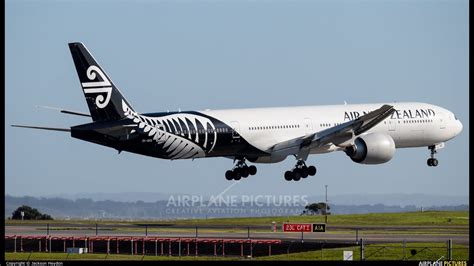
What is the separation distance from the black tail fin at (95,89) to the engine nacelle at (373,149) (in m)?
20.4

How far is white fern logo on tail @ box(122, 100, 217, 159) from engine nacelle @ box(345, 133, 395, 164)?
40.6 ft

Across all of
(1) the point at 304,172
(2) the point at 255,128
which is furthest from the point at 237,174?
(2) the point at 255,128

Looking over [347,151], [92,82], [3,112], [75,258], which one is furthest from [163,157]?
[3,112]

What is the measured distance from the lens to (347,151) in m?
100

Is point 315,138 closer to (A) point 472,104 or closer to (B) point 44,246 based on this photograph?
(B) point 44,246

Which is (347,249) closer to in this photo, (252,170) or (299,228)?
Answer: (299,228)

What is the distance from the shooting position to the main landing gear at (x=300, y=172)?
100 metres

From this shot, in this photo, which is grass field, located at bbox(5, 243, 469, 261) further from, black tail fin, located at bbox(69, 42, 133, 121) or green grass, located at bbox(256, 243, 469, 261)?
black tail fin, located at bbox(69, 42, 133, 121)

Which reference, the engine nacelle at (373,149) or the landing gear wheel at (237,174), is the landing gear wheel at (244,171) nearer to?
the landing gear wheel at (237,174)

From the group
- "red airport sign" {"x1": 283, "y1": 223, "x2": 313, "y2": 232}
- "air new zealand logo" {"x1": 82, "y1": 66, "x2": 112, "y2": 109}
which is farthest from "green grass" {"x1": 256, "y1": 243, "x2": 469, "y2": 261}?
"air new zealand logo" {"x1": 82, "y1": 66, "x2": 112, "y2": 109}

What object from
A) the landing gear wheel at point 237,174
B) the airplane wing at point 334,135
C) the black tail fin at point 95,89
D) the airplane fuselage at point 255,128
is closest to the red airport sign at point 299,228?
the airplane fuselage at point 255,128

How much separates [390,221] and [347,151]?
10.1m

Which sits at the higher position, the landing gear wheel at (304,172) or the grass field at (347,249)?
the landing gear wheel at (304,172)

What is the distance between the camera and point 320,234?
87250mm
